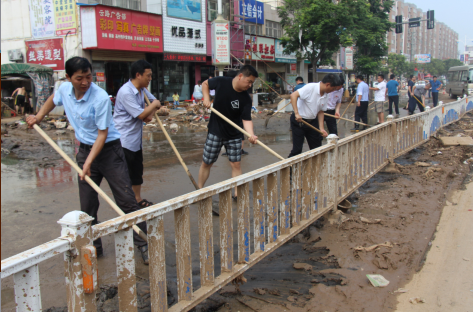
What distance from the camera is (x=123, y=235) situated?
1794mm

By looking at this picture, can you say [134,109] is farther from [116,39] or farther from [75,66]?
[116,39]

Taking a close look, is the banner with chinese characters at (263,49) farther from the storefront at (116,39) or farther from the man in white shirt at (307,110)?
the man in white shirt at (307,110)

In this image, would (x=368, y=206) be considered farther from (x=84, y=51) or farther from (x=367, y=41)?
(x=367, y=41)

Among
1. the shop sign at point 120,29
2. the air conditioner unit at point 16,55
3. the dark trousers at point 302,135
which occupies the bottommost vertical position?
the dark trousers at point 302,135

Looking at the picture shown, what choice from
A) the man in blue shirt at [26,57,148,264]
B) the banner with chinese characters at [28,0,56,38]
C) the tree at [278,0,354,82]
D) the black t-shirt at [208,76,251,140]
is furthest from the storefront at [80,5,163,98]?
the man in blue shirt at [26,57,148,264]

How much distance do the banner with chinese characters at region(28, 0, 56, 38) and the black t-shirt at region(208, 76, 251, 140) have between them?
15129 millimetres

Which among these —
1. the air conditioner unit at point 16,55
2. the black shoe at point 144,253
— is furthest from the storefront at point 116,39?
the black shoe at point 144,253

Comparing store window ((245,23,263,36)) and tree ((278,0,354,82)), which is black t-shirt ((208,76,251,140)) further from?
store window ((245,23,263,36))

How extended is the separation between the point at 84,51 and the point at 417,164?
14.2 m

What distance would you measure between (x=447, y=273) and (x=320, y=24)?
78.9 feet

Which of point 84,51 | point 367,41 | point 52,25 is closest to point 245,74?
point 84,51

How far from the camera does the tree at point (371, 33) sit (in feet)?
96.2

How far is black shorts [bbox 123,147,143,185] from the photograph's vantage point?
3.92 meters

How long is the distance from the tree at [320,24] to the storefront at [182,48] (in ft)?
26.0
